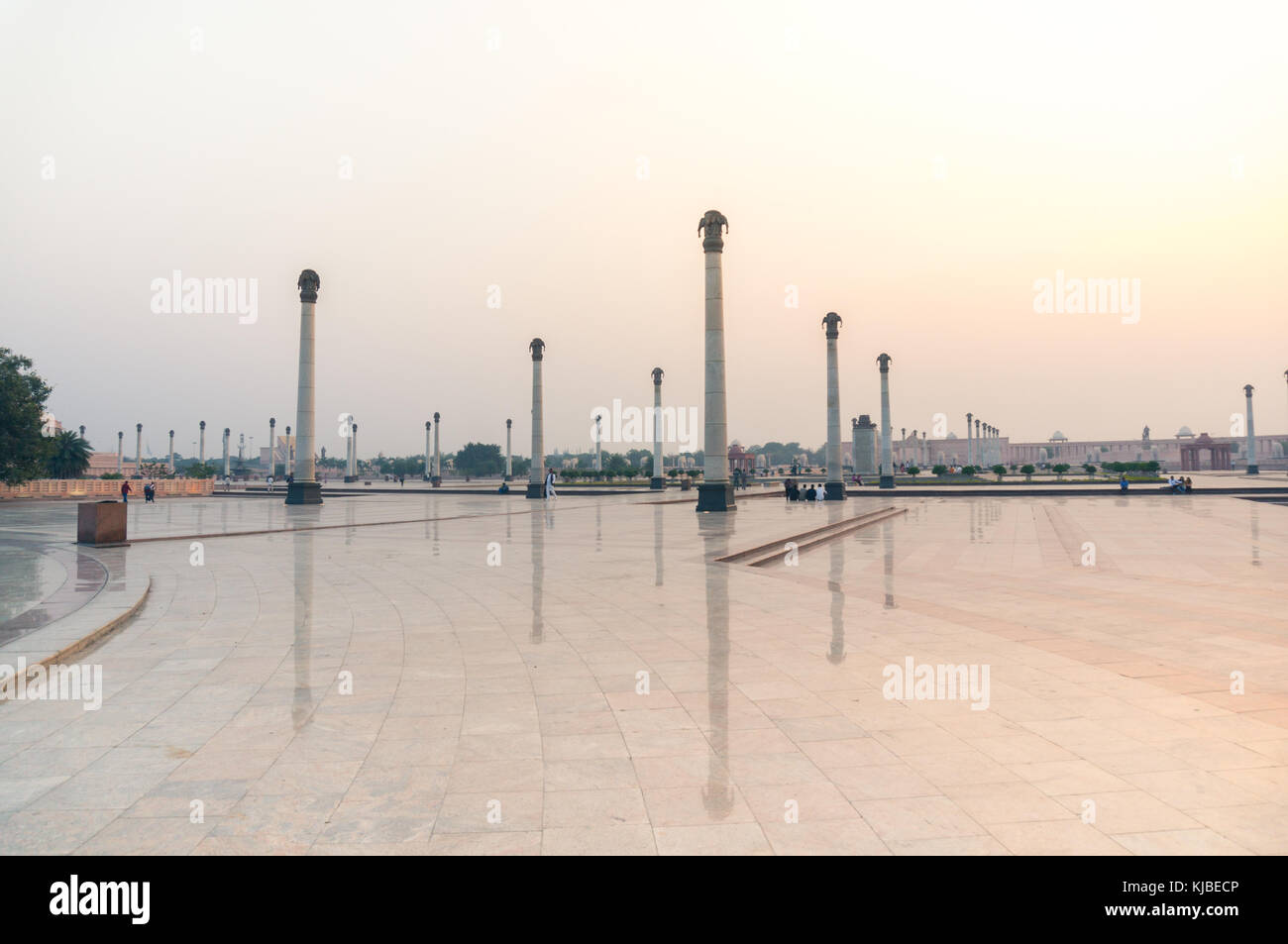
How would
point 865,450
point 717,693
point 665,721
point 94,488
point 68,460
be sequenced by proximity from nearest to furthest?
point 665,721, point 717,693, point 94,488, point 68,460, point 865,450

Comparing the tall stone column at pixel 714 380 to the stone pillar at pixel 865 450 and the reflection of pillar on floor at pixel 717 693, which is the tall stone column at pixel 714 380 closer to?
the reflection of pillar on floor at pixel 717 693

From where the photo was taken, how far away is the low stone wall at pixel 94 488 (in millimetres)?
46250

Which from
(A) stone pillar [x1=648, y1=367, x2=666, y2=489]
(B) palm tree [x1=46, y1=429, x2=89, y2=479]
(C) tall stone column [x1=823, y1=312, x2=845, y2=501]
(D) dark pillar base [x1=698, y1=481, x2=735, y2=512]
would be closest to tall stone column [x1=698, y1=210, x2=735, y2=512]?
(D) dark pillar base [x1=698, y1=481, x2=735, y2=512]

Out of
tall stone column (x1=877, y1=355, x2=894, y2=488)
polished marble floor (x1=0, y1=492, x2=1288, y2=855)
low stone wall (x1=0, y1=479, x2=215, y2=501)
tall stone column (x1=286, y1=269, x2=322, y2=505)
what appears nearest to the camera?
polished marble floor (x1=0, y1=492, x2=1288, y2=855)

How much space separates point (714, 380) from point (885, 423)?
2702 cm

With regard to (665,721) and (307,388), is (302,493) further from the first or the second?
(665,721)

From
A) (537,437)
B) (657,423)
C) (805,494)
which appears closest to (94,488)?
(537,437)

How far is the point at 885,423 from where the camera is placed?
5128 centimetres

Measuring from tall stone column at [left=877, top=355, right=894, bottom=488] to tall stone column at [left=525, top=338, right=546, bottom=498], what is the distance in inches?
880

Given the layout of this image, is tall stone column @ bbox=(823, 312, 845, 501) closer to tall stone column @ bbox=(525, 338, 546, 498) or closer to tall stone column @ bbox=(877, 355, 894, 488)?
tall stone column @ bbox=(877, 355, 894, 488)

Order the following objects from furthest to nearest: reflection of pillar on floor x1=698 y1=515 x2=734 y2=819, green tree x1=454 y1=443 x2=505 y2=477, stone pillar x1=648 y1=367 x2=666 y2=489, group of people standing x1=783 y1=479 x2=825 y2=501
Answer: green tree x1=454 y1=443 x2=505 y2=477
stone pillar x1=648 y1=367 x2=666 y2=489
group of people standing x1=783 y1=479 x2=825 y2=501
reflection of pillar on floor x1=698 y1=515 x2=734 y2=819

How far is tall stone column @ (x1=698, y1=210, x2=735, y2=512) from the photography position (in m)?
27.7

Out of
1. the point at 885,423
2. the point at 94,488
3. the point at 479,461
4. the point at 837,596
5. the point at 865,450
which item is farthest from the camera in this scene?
the point at 479,461

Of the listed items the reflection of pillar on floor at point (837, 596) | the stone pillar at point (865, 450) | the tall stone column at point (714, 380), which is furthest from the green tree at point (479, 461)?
the reflection of pillar on floor at point (837, 596)
